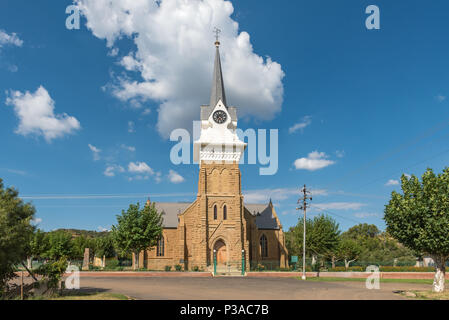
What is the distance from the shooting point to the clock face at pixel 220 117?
173 ft

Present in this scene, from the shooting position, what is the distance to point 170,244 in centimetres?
5347

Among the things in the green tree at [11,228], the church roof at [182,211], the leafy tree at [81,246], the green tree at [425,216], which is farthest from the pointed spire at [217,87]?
the green tree at [11,228]

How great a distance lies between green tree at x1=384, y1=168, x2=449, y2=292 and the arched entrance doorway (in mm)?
28219

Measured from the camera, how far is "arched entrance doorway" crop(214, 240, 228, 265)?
156ft

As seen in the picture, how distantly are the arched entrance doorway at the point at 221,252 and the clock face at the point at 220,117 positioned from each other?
55.6 feet

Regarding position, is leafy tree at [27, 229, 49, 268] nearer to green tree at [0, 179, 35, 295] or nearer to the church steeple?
the church steeple

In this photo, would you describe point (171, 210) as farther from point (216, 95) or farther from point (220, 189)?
point (216, 95)

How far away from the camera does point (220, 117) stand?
5291 cm

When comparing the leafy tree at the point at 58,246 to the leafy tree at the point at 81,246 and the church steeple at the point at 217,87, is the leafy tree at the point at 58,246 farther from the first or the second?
the church steeple at the point at 217,87

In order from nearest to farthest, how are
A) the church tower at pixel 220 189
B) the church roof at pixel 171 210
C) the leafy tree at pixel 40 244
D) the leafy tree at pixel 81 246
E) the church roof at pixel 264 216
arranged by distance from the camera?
the church tower at pixel 220 189
the leafy tree at pixel 40 244
the church roof at pixel 171 210
the church roof at pixel 264 216
the leafy tree at pixel 81 246

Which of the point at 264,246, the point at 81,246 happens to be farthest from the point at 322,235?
the point at 81,246
